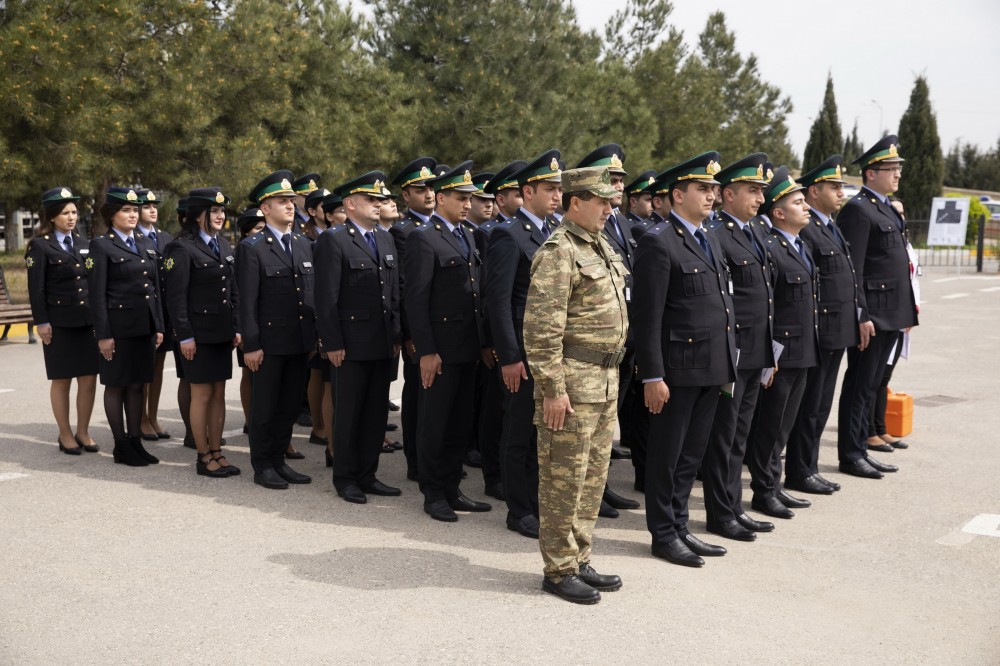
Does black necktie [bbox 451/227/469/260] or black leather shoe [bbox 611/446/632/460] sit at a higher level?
black necktie [bbox 451/227/469/260]

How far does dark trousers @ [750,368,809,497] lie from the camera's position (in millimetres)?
6137

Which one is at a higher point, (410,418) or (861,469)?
(410,418)

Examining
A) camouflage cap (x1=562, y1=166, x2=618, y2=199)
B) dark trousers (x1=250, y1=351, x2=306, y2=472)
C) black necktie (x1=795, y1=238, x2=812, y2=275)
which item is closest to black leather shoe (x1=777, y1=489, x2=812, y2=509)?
black necktie (x1=795, y1=238, x2=812, y2=275)

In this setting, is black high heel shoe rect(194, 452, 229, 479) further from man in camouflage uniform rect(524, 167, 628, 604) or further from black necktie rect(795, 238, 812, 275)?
black necktie rect(795, 238, 812, 275)

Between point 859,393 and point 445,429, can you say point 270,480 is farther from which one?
point 859,393

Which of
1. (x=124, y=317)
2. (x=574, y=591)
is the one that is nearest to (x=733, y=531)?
(x=574, y=591)

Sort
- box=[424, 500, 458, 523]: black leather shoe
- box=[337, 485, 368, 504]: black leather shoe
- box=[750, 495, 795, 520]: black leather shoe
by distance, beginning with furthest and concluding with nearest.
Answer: box=[337, 485, 368, 504]: black leather shoe
box=[750, 495, 795, 520]: black leather shoe
box=[424, 500, 458, 523]: black leather shoe

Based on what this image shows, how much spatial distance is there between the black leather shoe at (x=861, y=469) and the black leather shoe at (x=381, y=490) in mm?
3063

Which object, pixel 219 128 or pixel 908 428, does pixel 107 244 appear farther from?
pixel 219 128

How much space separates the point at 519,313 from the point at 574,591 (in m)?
1.59

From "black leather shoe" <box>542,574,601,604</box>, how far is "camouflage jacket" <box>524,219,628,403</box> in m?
0.81

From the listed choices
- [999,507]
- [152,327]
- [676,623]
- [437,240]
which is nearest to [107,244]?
[152,327]

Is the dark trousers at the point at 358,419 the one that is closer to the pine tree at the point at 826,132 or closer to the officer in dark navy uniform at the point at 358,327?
the officer in dark navy uniform at the point at 358,327

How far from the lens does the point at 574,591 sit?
455 cm
